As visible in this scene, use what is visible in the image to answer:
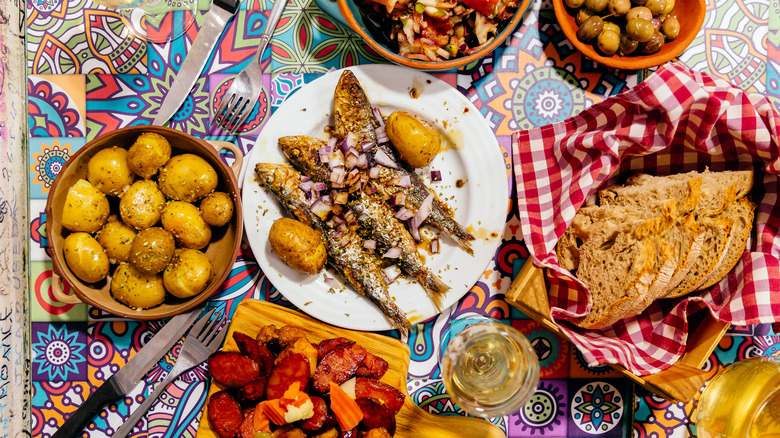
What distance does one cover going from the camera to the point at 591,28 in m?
1.49

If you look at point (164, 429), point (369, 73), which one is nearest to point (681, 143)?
point (369, 73)

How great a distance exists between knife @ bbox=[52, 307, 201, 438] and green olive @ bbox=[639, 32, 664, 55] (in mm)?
1638

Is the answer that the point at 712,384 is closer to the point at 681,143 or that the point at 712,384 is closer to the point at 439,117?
the point at 681,143

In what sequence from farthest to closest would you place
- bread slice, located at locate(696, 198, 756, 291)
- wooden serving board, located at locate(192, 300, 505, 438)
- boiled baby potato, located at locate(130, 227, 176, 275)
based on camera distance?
wooden serving board, located at locate(192, 300, 505, 438)
bread slice, located at locate(696, 198, 756, 291)
boiled baby potato, located at locate(130, 227, 176, 275)

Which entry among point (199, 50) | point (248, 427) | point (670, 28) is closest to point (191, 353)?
point (248, 427)

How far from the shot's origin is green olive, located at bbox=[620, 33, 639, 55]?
1.49 metres

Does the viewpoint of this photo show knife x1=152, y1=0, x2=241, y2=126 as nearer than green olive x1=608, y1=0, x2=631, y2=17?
No

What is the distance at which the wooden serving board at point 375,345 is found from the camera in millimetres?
1573

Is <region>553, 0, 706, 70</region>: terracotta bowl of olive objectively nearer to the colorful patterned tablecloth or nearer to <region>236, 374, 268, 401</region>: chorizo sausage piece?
the colorful patterned tablecloth

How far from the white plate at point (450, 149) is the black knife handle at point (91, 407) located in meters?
0.64

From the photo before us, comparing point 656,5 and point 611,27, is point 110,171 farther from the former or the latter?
point 656,5

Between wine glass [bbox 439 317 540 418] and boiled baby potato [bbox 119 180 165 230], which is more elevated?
boiled baby potato [bbox 119 180 165 230]

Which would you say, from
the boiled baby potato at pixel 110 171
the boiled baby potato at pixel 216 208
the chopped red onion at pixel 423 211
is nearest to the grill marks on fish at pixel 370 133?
the chopped red onion at pixel 423 211

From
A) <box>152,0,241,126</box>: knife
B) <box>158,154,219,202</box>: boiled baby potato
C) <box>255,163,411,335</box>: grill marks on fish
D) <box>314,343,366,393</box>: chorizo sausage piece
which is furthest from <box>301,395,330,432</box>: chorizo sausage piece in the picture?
<box>152,0,241,126</box>: knife
